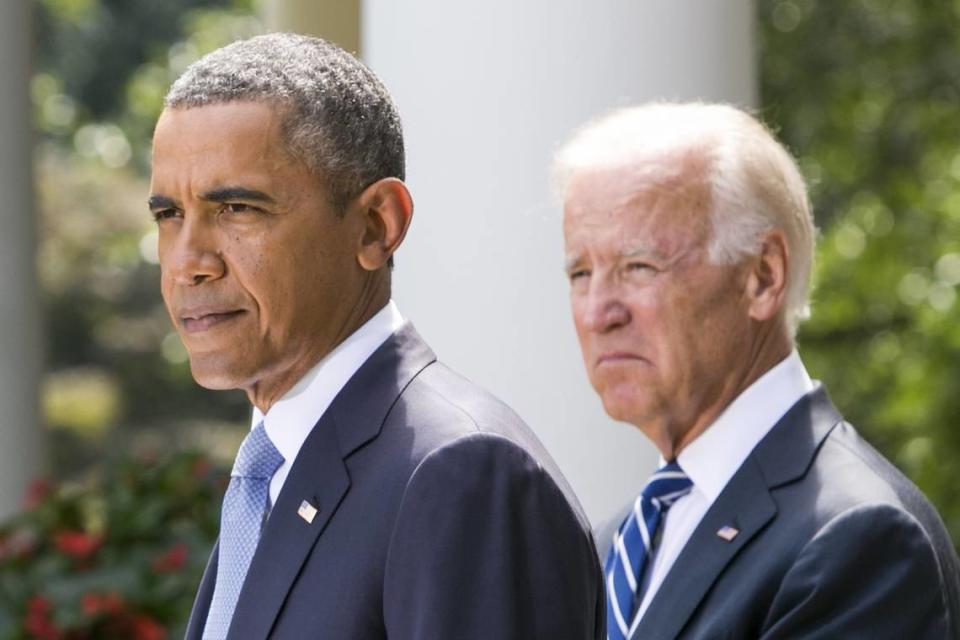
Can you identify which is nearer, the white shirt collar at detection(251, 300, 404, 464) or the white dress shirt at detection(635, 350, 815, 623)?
the white shirt collar at detection(251, 300, 404, 464)

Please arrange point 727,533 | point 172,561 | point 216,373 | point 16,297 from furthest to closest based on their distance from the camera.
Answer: point 16,297 < point 172,561 < point 727,533 < point 216,373

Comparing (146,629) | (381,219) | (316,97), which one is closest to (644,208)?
(381,219)

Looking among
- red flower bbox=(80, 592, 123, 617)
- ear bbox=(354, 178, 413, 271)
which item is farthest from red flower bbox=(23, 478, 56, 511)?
ear bbox=(354, 178, 413, 271)

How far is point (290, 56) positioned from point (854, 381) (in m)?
10.5

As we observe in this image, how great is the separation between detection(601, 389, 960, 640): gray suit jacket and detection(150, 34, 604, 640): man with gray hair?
0.66m

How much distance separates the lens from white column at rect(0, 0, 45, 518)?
8023mm

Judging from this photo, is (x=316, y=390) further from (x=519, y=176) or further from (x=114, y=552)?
(x=114, y=552)

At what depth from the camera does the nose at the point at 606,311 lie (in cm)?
358

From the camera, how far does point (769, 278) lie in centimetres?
369

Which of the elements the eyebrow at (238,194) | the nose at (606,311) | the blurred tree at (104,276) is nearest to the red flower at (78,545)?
the nose at (606,311)

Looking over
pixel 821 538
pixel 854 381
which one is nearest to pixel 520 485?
pixel 821 538

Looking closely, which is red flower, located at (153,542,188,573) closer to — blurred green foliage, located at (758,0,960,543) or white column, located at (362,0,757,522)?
white column, located at (362,0,757,522)

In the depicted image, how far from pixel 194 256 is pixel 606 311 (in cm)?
124

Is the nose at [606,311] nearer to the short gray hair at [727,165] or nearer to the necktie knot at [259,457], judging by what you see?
the short gray hair at [727,165]
